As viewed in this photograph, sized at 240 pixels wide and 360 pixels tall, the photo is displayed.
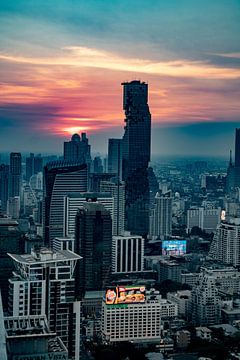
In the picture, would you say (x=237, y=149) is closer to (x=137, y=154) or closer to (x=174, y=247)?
(x=174, y=247)

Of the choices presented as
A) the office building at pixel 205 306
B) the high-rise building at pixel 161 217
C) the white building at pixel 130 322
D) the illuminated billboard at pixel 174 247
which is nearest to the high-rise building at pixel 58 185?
the high-rise building at pixel 161 217

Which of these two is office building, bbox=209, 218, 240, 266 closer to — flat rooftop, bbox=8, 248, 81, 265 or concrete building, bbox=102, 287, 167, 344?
concrete building, bbox=102, 287, 167, 344

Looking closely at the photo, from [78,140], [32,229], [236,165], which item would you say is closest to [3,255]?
[32,229]

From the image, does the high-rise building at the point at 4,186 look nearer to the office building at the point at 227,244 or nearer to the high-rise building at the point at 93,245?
the high-rise building at the point at 93,245

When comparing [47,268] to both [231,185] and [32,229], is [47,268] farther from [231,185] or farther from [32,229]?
[231,185]

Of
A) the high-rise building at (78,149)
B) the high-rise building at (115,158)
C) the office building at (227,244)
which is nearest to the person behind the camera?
the high-rise building at (78,149)
